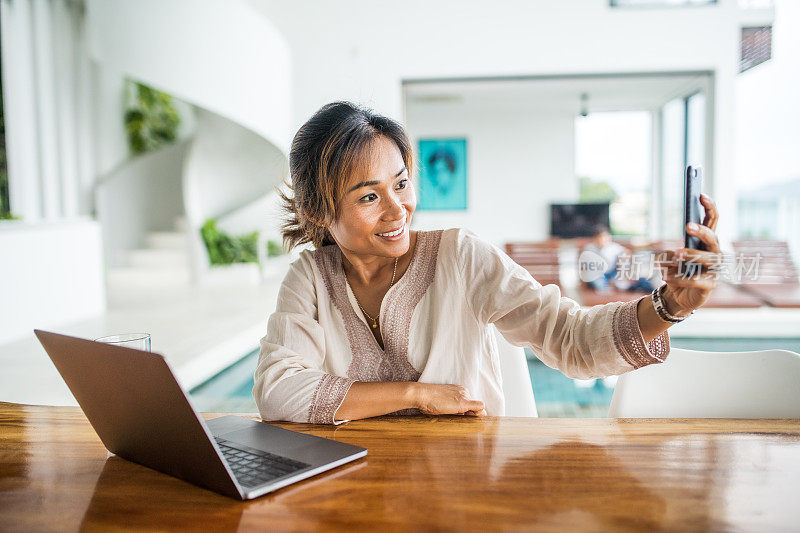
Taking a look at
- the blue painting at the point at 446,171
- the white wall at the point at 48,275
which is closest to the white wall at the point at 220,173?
the white wall at the point at 48,275

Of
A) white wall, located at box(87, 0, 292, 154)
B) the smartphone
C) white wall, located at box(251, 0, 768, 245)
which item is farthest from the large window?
the smartphone

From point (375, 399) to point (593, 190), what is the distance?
11.6m

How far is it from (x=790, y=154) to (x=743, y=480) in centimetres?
815

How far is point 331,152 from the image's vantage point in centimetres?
147

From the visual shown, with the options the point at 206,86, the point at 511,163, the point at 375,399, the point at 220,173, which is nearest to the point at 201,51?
A: the point at 206,86

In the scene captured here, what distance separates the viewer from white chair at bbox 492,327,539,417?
1.67 m

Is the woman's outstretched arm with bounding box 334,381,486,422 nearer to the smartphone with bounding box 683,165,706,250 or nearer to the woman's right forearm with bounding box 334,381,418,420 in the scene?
the woman's right forearm with bounding box 334,381,418,420

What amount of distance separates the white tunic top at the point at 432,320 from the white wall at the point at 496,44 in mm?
6494

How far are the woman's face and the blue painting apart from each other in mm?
10770

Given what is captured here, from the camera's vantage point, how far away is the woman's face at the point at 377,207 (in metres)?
1.48

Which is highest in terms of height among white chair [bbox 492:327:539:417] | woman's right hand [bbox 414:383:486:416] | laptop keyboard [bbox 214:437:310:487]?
laptop keyboard [bbox 214:437:310:487]

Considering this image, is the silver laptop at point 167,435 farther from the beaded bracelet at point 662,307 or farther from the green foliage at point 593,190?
the green foliage at point 593,190

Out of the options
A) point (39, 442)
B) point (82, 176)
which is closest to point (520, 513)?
point (39, 442)

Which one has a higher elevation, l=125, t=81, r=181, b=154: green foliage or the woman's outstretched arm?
A: l=125, t=81, r=181, b=154: green foliage
